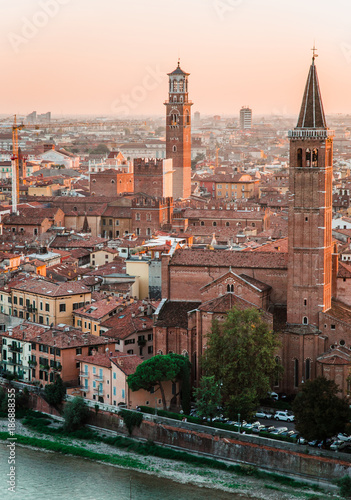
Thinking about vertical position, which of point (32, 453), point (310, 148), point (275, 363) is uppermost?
point (310, 148)

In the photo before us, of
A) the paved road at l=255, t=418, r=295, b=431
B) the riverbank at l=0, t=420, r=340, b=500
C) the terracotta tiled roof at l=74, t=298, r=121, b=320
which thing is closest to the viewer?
the riverbank at l=0, t=420, r=340, b=500

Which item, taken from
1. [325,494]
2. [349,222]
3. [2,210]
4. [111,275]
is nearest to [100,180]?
[2,210]

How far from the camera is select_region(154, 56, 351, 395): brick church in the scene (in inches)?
939

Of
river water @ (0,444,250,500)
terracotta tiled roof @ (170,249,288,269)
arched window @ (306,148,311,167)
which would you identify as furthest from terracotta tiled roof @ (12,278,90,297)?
arched window @ (306,148,311,167)

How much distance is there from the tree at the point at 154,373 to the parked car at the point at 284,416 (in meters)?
2.38

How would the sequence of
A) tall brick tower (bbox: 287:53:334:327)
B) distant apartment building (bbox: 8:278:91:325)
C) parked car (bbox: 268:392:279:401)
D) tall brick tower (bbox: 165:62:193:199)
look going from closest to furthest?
parked car (bbox: 268:392:279:401) → tall brick tower (bbox: 287:53:334:327) → distant apartment building (bbox: 8:278:91:325) → tall brick tower (bbox: 165:62:193:199)

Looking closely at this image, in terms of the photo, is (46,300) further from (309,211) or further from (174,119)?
(174,119)

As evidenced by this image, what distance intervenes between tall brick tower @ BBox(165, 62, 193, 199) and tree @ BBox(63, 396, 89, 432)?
3095cm

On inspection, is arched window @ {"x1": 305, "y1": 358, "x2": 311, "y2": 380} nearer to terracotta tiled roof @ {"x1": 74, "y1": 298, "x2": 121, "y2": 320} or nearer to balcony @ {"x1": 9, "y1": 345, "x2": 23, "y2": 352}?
terracotta tiled roof @ {"x1": 74, "y1": 298, "x2": 121, "y2": 320}

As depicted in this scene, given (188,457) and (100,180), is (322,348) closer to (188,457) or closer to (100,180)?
(188,457)

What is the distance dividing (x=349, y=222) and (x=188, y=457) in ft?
74.7

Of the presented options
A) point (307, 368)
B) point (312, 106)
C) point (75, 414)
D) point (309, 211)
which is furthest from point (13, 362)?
point (312, 106)

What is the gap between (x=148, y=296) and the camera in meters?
30.0

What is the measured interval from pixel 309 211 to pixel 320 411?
5657mm
